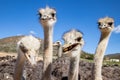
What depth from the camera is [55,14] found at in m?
9.30

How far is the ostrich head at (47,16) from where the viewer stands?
8.95 m

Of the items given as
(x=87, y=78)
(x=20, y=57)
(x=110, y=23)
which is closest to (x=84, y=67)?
(x=87, y=78)

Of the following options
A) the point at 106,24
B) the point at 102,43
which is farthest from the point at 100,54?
the point at 106,24

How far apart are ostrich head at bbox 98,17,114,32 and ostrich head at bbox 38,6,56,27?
39.4 inches

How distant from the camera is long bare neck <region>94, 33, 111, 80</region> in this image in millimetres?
9203

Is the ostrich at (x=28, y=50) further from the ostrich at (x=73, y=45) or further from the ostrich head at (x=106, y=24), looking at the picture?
the ostrich head at (x=106, y=24)

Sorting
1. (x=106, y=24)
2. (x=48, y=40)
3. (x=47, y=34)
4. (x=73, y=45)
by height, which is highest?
(x=106, y=24)

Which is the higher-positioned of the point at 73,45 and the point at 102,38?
the point at 102,38

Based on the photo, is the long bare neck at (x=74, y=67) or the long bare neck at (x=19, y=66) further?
the long bare neck at (x=74, y=67)

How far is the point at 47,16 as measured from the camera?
904 centimetres

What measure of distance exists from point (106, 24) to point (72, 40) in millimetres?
1288

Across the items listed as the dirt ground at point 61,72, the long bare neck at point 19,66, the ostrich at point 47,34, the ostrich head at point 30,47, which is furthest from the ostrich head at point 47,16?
the dirt ground at point 61,72

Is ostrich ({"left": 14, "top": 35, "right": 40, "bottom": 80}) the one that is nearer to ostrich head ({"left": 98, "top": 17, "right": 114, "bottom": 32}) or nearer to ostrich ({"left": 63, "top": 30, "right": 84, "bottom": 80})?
ostrich ({"left": 63, "top": 30, "right": 84, "bottom": 80})

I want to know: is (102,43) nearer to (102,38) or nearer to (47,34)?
(102,38)
